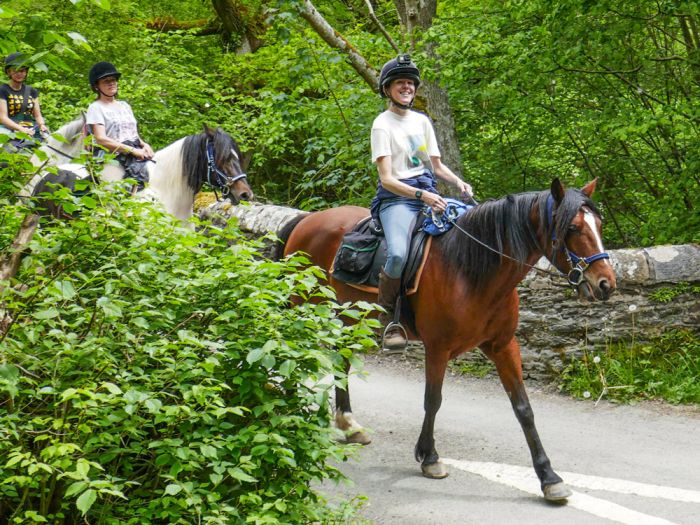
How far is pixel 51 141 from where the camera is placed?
9398mm

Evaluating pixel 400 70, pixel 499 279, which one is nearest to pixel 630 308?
pixel 499 279

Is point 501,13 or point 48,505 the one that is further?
point 501,13

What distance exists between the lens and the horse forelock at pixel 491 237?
5.96 m

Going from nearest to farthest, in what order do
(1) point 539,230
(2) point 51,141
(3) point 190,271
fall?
(3) point 190,271 → (1) point 539,230 → (2) point 51,141

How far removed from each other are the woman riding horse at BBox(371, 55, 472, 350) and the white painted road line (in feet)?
3.84

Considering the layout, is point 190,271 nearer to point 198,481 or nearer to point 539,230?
point 198,481

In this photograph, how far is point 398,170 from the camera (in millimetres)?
6582

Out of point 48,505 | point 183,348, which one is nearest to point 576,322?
point 183,348

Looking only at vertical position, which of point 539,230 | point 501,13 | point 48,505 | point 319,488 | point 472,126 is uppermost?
point 501,13

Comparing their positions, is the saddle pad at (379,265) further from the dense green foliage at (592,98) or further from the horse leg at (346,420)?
the dense green foliage at (592,98)

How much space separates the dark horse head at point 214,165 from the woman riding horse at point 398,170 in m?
2.46

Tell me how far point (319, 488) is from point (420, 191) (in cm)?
236

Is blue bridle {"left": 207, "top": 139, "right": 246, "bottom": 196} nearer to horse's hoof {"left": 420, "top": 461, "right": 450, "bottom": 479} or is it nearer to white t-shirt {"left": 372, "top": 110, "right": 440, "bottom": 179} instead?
white t-shirt {"left": 372, "top": 110, "right": 440, "bottom": 179}

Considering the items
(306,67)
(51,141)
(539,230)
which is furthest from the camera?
(306,67)
